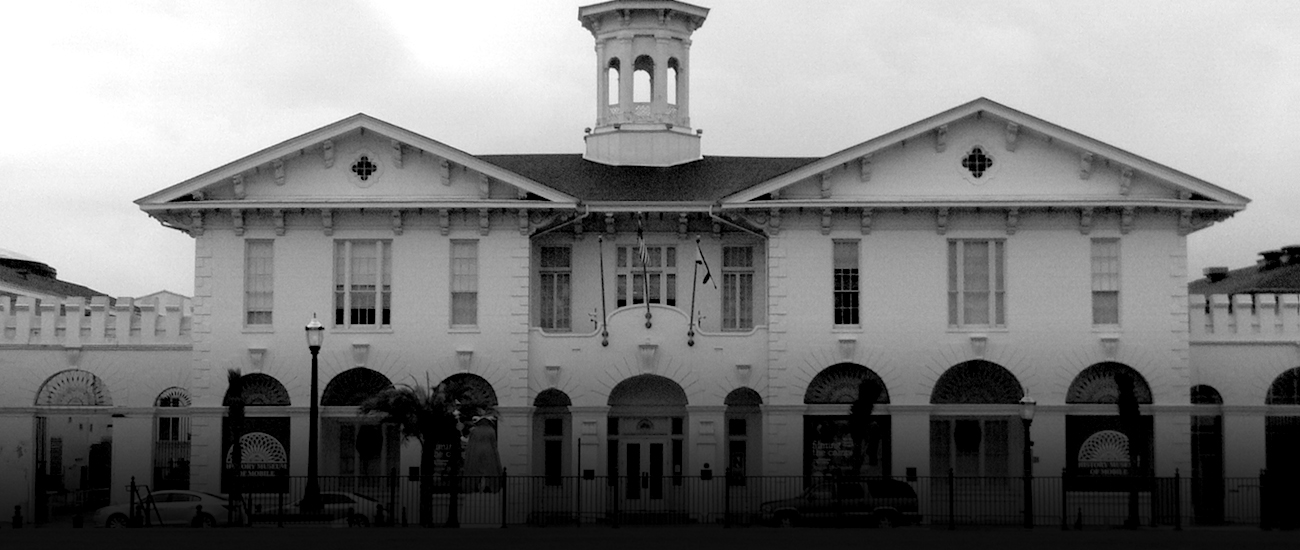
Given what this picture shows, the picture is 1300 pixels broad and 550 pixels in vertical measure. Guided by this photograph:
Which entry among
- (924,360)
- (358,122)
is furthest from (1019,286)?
(358,122)

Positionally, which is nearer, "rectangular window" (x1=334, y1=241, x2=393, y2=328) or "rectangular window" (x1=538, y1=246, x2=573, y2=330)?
"rectangular window" (x1=334, y1=241, x2=393, y2=328)

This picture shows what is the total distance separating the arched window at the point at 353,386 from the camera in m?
47.6

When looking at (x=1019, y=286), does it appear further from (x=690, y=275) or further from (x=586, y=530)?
(x=586, y=530)

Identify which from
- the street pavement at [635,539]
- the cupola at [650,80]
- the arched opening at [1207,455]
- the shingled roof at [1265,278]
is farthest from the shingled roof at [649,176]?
the shingled roof at [1265,278]

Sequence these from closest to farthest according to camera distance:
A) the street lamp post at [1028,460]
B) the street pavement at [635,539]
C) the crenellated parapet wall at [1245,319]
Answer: the street pavement at [635,539]
the street lamp post at [1028,460]
the crenellated parapet wall at [1245,319]

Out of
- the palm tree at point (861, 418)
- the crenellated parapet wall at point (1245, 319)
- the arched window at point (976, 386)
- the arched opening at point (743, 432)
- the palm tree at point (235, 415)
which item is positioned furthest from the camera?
the arched opening at point (743, 432)

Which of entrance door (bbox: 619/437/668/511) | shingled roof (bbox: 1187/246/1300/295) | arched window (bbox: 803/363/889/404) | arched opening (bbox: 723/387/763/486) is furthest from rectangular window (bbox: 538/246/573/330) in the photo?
shingled roof (bbox: 1187/246/1300/295)

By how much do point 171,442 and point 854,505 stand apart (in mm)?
24163

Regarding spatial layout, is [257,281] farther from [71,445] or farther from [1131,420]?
[1131,420]

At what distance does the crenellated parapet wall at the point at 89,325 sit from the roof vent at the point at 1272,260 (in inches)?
1541

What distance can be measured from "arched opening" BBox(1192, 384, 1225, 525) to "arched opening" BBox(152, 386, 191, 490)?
2443 cm

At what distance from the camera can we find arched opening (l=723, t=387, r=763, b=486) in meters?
48.7

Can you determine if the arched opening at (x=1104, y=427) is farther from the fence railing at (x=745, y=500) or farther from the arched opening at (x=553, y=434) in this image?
the arched opening at (x=553, y=434)

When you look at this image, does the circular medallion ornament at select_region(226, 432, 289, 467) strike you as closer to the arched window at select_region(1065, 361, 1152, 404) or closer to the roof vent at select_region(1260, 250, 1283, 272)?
the arched window at select_region(1065, 361, 1152, 404)
